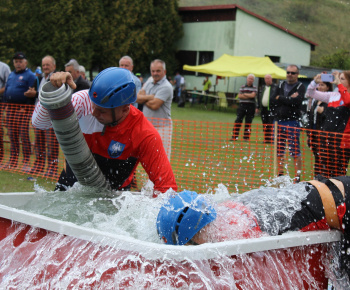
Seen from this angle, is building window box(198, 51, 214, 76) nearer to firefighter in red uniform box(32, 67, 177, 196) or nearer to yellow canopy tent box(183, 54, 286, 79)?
yellow canopy tent box(183, 54, 286, 79)

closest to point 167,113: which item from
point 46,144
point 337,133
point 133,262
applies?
point 46,144

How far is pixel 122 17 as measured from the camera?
33188 millimetres

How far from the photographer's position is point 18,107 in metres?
8.71

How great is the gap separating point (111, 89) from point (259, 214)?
1.43 metres

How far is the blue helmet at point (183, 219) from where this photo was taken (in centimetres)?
266

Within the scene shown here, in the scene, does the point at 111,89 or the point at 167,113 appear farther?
the point at 167,113

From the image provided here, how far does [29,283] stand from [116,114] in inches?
57.7

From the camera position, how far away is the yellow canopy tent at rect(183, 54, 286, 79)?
77.3ft

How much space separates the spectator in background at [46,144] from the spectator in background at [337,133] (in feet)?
14.8

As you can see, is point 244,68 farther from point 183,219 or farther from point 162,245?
point 162,245

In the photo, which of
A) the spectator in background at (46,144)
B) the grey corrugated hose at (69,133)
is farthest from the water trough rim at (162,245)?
the spectator in background at (46,144)

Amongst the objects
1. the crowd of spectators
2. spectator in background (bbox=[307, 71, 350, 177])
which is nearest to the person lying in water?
spectator in background (bbox=[307, 71, 350, 177])

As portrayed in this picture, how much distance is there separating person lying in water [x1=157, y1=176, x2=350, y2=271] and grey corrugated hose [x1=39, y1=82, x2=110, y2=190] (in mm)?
847

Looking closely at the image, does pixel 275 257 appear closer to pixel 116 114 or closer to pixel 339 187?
pixel 339 187
